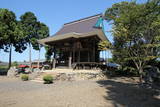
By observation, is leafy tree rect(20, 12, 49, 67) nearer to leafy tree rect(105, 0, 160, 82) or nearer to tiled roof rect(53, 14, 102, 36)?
tiled roof rect(53, 14, 102, 36)

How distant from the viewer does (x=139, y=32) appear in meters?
8.80

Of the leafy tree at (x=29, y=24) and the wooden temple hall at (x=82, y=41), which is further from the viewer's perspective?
the leafy tree at (x=29, y=24)

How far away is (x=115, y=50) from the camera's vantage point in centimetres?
1028

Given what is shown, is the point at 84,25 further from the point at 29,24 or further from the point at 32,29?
the point at 29,24

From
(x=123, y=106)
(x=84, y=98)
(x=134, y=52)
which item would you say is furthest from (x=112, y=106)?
(x=134, y=52)

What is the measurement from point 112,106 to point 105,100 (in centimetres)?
71

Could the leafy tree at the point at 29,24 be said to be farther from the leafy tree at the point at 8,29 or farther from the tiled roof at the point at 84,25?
the tiled roof at the point at 84,25

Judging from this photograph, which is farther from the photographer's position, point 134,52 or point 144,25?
point 134,52

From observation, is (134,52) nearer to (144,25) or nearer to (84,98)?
(144,25)

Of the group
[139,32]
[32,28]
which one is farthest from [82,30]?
[32,28]

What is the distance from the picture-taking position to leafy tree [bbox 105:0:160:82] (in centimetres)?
820

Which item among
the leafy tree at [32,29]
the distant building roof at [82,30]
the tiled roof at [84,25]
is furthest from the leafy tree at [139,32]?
the leafy tree at [32,29]

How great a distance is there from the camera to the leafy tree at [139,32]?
8.20 meters

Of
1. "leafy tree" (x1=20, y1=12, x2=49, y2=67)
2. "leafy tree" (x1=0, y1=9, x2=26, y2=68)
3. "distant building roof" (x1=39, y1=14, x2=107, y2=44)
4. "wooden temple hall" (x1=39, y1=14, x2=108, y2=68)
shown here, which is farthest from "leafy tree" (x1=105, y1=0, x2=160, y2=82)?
"leafy tree" (x1=20, y1=12, x2=49, y2=67)
